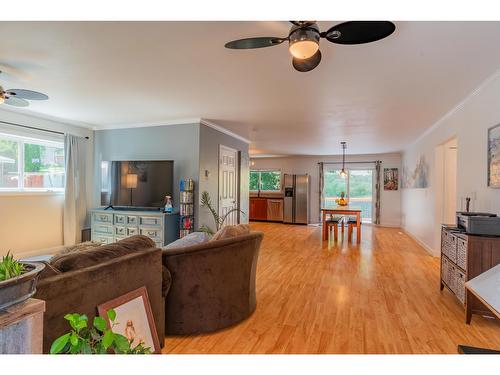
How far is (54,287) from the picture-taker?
1334mm

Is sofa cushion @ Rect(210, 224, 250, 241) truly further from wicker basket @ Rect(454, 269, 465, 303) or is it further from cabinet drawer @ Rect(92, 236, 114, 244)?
cabinet drawer @ Rect(92, 236, 114, 244)

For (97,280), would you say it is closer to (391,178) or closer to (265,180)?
(265,180)

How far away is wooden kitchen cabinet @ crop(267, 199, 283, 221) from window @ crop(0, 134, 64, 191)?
6470 mm

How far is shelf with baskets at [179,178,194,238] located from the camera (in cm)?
458

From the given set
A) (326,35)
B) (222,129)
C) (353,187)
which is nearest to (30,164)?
(222,129)

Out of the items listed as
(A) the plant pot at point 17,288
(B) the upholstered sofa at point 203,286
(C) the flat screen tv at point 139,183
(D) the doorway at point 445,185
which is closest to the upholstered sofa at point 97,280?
(B) the upholstered sofa at point 203,286

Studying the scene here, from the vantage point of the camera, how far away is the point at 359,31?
1.56 metres

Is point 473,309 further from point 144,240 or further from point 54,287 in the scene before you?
point 54,287

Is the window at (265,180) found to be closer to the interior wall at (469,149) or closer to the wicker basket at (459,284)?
the interior wall at (469,149)

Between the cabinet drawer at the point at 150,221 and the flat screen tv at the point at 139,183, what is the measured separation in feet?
1.07

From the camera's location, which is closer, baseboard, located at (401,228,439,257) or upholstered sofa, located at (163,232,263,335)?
upholstered sofa, located at (163,232,263,335)

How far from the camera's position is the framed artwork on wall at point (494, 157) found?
2.66 metres

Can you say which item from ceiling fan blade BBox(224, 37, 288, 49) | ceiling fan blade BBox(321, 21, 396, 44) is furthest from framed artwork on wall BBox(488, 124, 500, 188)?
ceiling fan blade BBox(224, 37, 288, 49)
